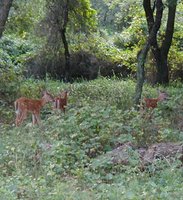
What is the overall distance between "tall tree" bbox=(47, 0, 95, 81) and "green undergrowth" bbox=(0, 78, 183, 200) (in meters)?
8.49

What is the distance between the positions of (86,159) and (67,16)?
11741 mm

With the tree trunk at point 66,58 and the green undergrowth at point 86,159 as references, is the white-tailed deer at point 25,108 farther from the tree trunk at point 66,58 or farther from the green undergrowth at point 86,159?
the tree trunk at point 66,58

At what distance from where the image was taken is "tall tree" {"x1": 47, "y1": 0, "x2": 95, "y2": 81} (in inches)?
730

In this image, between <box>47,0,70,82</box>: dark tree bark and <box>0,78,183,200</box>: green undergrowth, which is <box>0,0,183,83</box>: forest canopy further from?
<box>0,78,183,200</box>: green undergrowth

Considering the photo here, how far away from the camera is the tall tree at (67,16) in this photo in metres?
18.5

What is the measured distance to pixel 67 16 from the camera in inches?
739

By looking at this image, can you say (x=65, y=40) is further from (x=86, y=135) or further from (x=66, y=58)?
(x=86, y=135)

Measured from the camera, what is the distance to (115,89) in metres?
15.0

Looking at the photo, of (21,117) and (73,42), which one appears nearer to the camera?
(21,117)

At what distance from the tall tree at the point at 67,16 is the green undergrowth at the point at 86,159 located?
8488 mm

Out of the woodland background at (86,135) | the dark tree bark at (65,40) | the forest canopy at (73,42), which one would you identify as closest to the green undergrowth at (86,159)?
the woodland background at (86,135)

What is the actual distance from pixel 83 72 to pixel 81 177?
14.9 m

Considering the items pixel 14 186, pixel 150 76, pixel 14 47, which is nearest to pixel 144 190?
pixel 14 186

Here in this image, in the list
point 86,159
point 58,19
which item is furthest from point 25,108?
point 58,19
